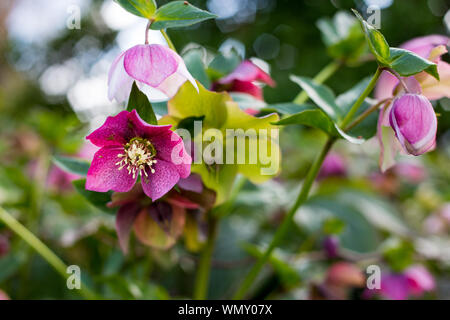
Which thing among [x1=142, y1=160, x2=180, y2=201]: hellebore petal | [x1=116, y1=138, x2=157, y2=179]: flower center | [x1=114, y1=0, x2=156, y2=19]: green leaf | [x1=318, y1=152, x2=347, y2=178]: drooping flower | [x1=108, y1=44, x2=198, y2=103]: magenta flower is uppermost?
[x1=114, y1=0, x2=156, y2=19]: green leaf

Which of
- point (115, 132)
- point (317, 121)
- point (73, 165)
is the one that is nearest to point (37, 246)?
point (73, 165)

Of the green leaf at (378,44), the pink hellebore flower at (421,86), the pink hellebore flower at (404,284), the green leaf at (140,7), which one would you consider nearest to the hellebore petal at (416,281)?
the pink hellebore flower at (404,284)

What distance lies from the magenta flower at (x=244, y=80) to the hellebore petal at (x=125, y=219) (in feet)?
0.51

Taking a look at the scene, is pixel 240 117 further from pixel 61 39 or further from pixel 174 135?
pixel 61 39

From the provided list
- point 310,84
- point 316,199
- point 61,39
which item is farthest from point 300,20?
point 310,84

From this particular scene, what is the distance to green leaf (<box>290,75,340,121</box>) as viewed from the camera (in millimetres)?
383

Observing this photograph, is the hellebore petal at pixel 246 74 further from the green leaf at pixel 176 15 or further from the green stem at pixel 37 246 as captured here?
the green stem at pixel 37 246

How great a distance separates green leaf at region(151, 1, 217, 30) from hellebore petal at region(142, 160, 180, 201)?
4.2 inches

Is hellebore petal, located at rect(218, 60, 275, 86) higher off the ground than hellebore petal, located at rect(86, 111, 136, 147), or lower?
higher

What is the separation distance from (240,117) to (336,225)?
326 mm

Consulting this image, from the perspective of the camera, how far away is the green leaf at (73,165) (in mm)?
398

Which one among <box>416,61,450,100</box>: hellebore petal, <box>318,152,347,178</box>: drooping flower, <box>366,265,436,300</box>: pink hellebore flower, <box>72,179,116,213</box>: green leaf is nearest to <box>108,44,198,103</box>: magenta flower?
<box>72,179,116,213</box>: green leaf

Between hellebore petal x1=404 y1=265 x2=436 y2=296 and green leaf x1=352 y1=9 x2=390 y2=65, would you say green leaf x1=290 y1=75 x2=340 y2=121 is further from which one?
hellebore petal x1=404 y1=265 x2=436 y2=296

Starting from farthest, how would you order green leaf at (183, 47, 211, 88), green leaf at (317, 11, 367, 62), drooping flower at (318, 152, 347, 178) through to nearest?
drooping flower at (318, 152, 347, 178)
green leaf at (317, 11, 367, 62)
green leaf at (183, 47, 211, 88)
